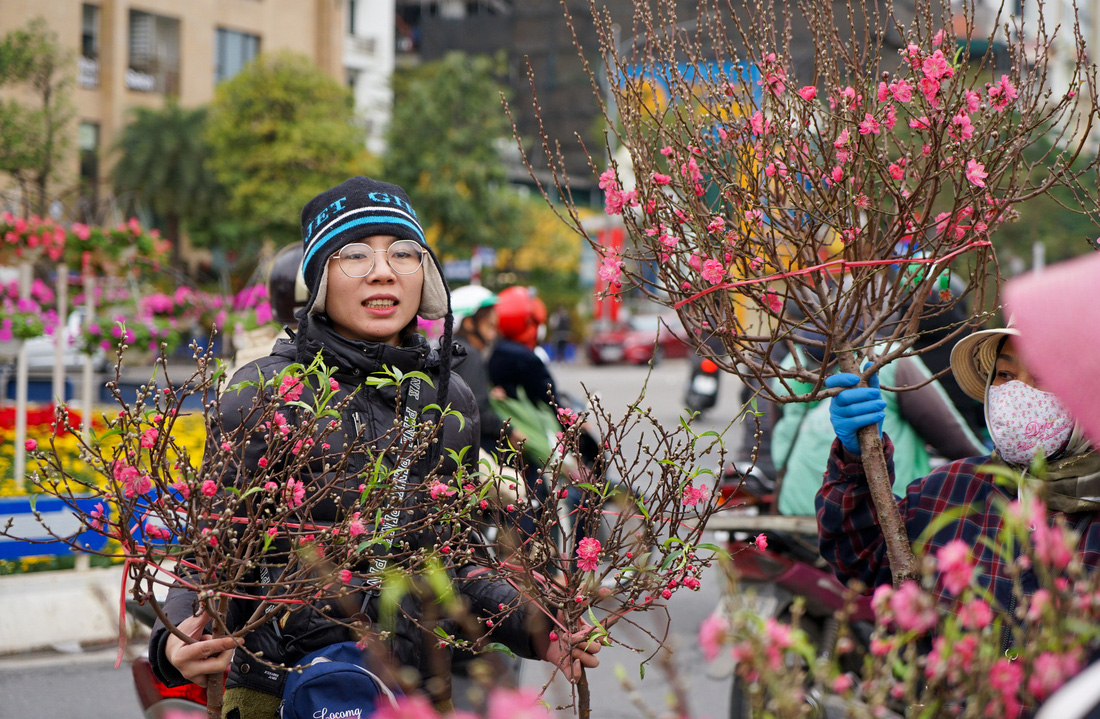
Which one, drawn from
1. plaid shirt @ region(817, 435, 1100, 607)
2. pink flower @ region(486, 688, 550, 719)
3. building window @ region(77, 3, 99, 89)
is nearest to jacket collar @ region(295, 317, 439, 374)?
plaid shirt @ region(817, 435, 1100, 607)

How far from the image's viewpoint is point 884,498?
8.07 ft

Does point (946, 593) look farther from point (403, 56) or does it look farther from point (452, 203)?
point (403, 56)

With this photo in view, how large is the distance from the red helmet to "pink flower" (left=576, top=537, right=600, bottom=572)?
421 cm

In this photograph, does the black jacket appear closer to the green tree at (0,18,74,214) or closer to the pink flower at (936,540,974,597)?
the pink flower at (936,540,974,597)

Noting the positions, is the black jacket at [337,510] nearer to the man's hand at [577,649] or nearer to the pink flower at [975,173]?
the man's hand at [577,649]

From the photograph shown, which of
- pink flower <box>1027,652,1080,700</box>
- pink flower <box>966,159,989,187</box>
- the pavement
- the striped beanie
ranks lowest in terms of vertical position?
the pavement

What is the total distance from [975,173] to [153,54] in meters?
33.0

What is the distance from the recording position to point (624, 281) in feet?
8.64

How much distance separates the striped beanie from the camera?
8.61 ft

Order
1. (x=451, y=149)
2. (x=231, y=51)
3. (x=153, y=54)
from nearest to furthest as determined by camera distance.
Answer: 1. (x=451, y=149)
2. (x=153, y=54)
3. (x=231, y=51)

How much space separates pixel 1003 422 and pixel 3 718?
415 centimetres

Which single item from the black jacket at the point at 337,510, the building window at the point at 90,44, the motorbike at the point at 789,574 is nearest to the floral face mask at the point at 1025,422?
the black jacket at the point at 337,510

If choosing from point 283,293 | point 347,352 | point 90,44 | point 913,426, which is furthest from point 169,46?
point 347,352

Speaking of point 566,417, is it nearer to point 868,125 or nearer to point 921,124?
point 868,125
